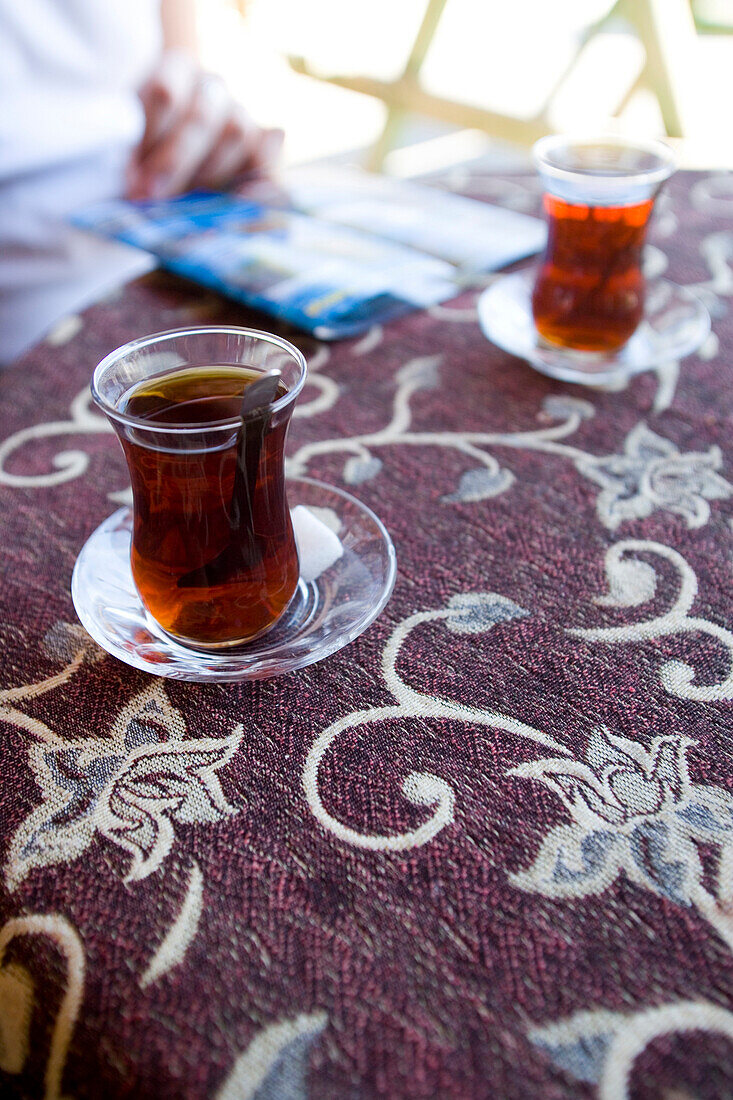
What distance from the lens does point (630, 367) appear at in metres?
0.53

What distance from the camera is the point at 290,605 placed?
0.37m

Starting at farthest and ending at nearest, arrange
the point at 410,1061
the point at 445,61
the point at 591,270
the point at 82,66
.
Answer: the point at 445,61 < the point at 82,66 < the point at 591,270 < the point at 410,1061

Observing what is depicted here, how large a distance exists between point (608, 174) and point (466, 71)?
196cm

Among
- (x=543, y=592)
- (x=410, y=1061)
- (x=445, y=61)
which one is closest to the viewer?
(x=410, y=1061)

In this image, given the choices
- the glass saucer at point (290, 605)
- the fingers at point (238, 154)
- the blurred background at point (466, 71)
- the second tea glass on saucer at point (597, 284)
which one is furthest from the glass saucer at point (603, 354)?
the blurred background at point (466, 71)

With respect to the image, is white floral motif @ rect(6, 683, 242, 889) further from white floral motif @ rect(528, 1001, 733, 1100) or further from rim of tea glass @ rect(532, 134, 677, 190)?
rim of tea glass @ rect(532, 134, 677, 190)

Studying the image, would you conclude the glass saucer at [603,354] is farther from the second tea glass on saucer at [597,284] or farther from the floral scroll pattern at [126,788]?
the floral scroll pattern at [126,788]

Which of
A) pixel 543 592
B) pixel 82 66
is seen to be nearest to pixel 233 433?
pixel 543 592

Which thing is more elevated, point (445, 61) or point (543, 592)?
point (445, 61)

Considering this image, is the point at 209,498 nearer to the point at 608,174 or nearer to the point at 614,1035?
the point at 614,1035

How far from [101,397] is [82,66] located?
74cm

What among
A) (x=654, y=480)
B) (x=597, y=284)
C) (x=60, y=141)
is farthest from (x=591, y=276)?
(x=60, y=141)

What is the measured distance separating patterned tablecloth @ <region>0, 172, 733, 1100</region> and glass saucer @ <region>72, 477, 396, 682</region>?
0.01 meters

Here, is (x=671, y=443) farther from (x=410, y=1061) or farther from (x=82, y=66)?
(x=82, y=66)
